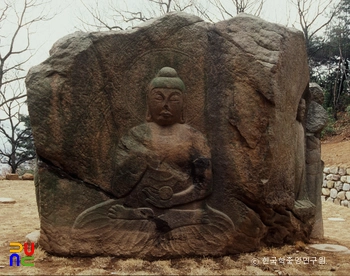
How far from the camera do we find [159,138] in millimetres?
3678

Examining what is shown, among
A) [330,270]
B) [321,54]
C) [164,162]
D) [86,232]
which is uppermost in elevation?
[321,54]

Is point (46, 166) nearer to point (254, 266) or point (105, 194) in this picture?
point (105, 194)

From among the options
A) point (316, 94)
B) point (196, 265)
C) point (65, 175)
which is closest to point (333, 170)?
point (316, 94)

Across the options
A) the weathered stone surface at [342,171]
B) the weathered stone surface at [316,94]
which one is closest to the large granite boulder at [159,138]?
the weathered stone surface at [316,94]

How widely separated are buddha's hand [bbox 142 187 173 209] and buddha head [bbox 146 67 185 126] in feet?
2.24

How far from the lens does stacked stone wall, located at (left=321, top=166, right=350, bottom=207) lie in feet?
33.1

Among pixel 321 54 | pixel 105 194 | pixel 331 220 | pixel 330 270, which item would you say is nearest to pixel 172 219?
pixel 105 194

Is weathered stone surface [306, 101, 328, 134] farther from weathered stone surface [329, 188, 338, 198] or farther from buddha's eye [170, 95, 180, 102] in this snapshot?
weathered stone surface [329, 188, 338, 198]

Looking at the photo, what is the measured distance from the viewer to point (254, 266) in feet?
11.5

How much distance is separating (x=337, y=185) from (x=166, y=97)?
8.58 metres

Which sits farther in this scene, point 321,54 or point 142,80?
point 321,54

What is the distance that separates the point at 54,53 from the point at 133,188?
1.55 metres

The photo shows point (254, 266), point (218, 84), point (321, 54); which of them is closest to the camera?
point (254, 266)

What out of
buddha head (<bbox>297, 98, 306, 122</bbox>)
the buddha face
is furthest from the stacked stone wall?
the buddha face
